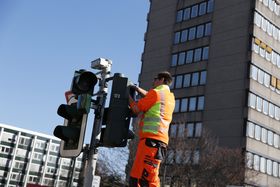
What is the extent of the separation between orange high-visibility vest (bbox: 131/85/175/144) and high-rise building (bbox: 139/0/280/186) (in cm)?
3945

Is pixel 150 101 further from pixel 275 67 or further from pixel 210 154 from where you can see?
pixel 275 67

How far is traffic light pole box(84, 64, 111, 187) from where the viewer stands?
5660 mm

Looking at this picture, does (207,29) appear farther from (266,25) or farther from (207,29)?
(266,25)

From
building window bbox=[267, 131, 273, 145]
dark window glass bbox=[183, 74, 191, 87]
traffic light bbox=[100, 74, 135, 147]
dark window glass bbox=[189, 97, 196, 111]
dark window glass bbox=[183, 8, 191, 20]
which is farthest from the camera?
dark window glass bbox=[183, 8, 191, 20]

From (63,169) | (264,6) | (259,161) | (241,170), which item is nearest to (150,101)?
(241,170)

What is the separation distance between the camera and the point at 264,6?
55938mm

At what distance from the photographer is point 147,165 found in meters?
4.97

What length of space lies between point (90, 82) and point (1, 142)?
117710 mm

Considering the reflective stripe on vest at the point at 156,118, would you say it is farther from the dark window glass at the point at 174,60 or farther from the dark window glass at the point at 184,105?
the dark window glass at the point at 174,60

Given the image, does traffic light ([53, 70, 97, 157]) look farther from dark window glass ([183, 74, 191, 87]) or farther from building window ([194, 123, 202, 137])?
dark window glass ([183, 74, 191, 87])

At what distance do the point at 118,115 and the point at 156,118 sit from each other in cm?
60

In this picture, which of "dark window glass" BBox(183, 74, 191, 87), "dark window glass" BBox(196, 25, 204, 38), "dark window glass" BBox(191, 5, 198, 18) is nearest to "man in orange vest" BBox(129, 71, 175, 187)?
"dark window glass" BBox(183, 74, 191, 87)

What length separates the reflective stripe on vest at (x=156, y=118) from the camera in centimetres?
525

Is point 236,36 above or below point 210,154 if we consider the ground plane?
above
